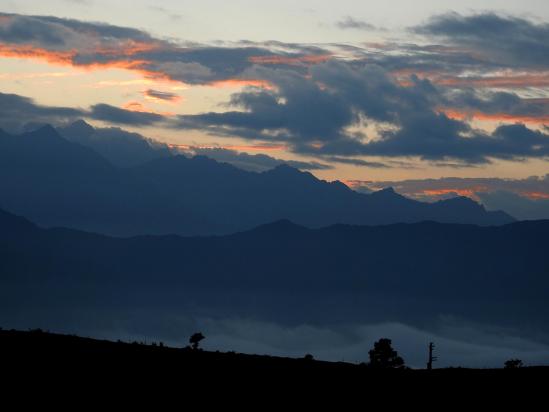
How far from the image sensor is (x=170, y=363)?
4047 centimetres

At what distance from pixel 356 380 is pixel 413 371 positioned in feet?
17.5

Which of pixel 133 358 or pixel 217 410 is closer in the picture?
pixel 217 410

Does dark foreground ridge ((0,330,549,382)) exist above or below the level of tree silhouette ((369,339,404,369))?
below

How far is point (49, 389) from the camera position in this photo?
34.1 metres

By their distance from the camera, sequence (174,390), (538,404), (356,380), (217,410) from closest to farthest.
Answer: (217,410)
(174,390)
(538,404)
(356,380)

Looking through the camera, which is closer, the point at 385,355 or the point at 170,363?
the point at 170,363

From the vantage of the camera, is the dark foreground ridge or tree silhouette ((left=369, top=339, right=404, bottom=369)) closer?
the dark foreground ridge

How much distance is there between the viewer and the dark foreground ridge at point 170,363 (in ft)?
127

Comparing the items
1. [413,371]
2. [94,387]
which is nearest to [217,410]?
[94,387]

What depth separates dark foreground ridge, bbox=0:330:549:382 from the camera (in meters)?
38.8

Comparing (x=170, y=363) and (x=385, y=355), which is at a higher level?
(x=385, y=355)

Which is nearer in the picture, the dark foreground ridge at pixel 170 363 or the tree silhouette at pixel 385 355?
the dark foreground ridge at pixel 170 363

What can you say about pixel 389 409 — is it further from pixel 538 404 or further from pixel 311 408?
pixel 538 404

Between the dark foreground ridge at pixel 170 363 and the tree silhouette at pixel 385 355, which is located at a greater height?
the tree silhouette at pixel 385 355
